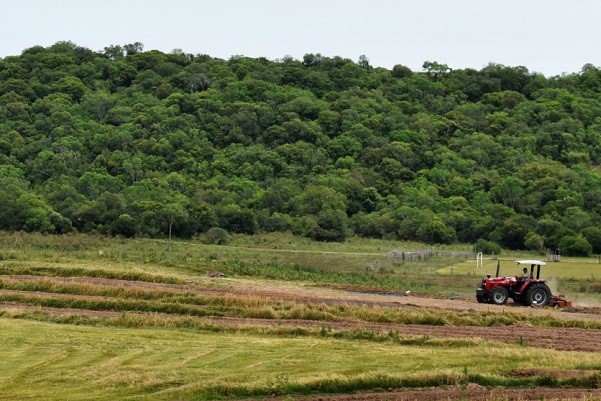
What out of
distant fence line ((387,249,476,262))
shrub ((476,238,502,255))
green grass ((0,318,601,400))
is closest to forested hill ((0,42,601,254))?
shrub ((476,238,502,255))

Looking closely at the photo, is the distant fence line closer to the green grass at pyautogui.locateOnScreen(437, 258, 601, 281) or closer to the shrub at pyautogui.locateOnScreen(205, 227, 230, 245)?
the green grass at pyautogui.locateOnScreen(437, 258, 601, 281)

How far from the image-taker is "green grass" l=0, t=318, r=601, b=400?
25.1 m

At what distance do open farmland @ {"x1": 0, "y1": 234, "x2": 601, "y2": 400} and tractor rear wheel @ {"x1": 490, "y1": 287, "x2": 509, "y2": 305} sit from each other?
2.84ft

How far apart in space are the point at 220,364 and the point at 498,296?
775 inches

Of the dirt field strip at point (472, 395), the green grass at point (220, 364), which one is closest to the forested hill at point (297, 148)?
the green grass at point (220, 364)

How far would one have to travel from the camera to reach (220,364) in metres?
27.9

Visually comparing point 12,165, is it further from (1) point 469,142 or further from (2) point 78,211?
(1) point 469,142

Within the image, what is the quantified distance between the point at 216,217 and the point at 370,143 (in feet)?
114

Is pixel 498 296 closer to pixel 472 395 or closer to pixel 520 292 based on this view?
pixel 520 292

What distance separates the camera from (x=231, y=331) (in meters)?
35.0

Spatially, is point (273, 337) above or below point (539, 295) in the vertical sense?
below

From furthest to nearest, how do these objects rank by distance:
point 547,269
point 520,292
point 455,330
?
point 547,269 < point 520,292 < point 455,330

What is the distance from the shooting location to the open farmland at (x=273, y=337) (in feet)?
83.9

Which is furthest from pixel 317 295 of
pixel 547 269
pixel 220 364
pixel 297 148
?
pixel 297 148
